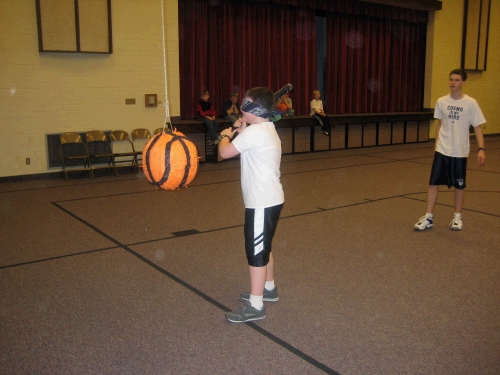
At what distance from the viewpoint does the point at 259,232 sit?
2.98 meters

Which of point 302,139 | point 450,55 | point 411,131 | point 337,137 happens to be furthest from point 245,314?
point 450,55

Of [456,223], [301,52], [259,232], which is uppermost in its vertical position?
[301,52]

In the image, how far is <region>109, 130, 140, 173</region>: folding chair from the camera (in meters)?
8.87

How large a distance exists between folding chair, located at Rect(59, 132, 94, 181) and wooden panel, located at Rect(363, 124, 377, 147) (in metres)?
7.20

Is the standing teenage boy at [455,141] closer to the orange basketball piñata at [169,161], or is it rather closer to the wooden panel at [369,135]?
the orange basketball piñata at [169,161]

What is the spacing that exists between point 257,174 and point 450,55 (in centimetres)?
1361

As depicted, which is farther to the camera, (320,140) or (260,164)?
(320,140)

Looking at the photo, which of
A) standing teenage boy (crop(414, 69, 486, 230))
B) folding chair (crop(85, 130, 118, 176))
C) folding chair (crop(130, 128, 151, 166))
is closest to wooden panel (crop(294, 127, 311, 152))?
folding chair (crop(130, 128, 151, 166))

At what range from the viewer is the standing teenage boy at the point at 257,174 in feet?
9.59

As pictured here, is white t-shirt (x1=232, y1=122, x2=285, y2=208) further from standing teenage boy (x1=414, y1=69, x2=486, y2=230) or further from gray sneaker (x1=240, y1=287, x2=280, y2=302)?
standing teenage boy (x1=414, y1=69, x2=486, y2=230)

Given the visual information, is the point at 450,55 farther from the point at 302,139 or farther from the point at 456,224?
the point at 456,224

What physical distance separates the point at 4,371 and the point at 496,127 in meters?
17.0

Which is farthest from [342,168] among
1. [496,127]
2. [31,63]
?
[496,127]

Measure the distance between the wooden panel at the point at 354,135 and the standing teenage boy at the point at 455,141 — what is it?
7.57 m
